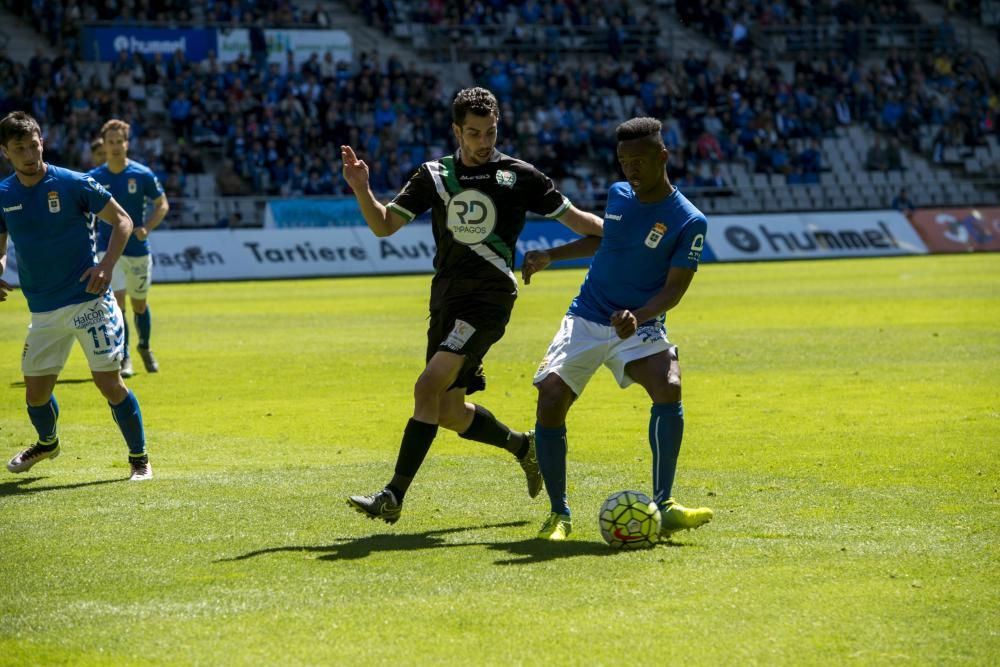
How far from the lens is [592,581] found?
20.5 feet

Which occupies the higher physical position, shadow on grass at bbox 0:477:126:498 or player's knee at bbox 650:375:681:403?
player's knee at bbox 650:375:681:403

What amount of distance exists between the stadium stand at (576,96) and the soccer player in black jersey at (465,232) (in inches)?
1183

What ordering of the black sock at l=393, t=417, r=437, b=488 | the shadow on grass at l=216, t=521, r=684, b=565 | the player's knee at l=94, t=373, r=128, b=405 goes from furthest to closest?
the player's knee at l=94, t=373, r=128, b=405 < the black sock at l=393, t=417, r=437, b=488 < the shadow on grass at l=216, t=521, r=684, b=565

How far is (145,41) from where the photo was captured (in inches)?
1666

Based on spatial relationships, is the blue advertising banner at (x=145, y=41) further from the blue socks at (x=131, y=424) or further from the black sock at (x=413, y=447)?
the black sock at (x=413, y=447)

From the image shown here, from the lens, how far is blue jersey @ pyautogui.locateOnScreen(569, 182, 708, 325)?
24.4 ft

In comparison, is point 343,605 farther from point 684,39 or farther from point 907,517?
point 684,39

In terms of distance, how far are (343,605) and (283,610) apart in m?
0.25

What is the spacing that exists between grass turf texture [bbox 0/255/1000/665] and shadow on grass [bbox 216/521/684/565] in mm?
27

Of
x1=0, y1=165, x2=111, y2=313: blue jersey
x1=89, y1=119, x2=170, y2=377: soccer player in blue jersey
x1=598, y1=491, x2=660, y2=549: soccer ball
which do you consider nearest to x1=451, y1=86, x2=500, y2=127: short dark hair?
x1=598, y1=491, x2=660, y2=549: soccer ball

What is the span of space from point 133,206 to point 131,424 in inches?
269

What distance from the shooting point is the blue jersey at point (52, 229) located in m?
9.23

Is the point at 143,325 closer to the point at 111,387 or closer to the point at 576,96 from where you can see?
the point at 111,387

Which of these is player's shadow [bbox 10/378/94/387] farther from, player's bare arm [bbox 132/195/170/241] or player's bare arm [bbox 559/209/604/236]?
player's bare arm [bbox 559/209/604/236]
